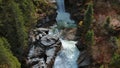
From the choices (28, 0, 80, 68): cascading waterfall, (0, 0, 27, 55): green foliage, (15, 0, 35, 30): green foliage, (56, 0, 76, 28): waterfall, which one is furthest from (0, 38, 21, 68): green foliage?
(56, 0, 76, 28): waterfall

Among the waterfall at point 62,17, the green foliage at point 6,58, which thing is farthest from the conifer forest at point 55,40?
the waterfall at point 62,17

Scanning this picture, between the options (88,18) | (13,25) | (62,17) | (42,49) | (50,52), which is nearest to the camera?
(13,25)

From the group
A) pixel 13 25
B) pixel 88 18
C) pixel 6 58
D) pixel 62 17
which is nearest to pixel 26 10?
pixel 13 25

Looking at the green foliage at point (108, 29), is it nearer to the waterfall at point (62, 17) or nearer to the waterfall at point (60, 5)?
the waterfall at point (62, 17)

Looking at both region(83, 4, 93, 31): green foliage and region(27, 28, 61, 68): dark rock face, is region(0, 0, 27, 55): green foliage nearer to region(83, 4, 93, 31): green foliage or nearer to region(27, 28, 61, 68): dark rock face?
region(27, 28, 61, 68): dark rock face

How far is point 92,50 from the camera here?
159ft

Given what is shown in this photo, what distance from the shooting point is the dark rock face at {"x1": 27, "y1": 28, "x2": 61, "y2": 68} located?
4800 cm

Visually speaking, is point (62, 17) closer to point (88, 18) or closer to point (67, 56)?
point (88, 18)

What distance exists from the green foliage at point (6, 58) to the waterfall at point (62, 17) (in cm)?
1841

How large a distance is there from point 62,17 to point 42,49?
15344mm

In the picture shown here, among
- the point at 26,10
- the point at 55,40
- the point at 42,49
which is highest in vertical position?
the point at 26,10

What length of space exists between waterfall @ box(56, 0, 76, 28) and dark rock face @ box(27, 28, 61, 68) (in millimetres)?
8519

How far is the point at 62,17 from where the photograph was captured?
63.4m

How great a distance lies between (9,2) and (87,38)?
1514 cm
